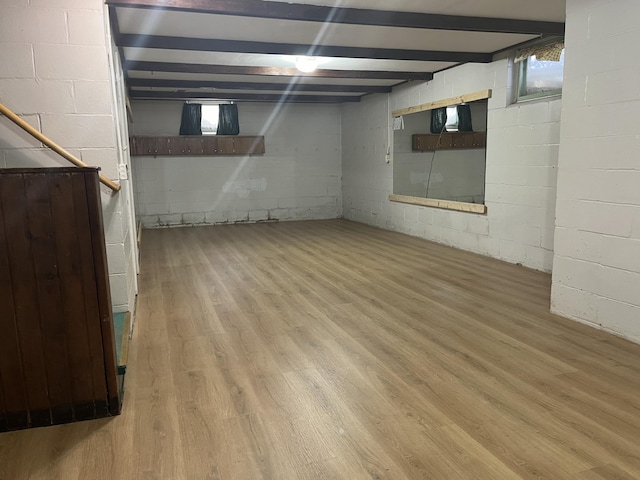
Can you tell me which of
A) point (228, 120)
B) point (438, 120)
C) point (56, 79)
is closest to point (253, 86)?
point (228, 120)

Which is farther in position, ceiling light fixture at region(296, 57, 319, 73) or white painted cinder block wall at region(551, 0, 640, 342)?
ceiling light fixture at region(296, 57, 319, 73)

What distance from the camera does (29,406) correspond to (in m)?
2.17

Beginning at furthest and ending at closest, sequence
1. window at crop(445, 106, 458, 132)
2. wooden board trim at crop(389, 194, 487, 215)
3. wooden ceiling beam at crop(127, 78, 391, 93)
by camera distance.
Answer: wooden ceiling beam at crop(127, 78, 391, 93) < window at crop(445, 106, 458, 132) < wooden board trim at crop(389, 194, 487, 215)

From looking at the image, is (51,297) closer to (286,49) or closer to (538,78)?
(286,49)

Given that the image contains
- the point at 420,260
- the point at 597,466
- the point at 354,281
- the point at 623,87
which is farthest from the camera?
the point at 420,260

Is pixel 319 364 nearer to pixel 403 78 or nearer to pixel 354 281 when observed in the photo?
pixel 354 281

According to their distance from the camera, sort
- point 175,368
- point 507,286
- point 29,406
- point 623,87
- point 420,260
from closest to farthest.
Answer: point 29,406 < point 175,368 < point 623,87 < point 507,286 < point 420,260

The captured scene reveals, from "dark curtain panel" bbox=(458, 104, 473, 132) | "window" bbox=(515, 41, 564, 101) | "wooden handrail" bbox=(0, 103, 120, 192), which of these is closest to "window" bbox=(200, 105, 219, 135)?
"dark curtain panel" bbox=(458, 104, 473, 132)

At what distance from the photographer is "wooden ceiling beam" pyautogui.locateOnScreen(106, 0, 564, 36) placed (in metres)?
3.42

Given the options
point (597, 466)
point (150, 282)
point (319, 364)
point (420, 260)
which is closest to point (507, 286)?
point (420, 260)

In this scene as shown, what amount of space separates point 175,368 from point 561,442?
78.3 inches

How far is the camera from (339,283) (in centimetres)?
461

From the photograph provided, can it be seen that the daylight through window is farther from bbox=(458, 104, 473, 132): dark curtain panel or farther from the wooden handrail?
the wooden handrail

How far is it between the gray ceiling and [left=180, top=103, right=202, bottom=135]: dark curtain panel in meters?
1.89
